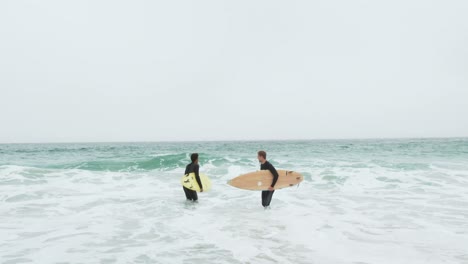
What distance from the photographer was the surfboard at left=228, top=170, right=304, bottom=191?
9195mm

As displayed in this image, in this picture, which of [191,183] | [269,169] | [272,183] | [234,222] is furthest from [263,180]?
[191,183]

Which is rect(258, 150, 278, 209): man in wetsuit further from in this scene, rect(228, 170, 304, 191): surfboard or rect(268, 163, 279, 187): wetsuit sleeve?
rect(228, 170, 304, 191): surfboard

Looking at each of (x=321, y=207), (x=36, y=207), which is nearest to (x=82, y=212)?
(x=36, y=207)

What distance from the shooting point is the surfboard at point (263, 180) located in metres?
9.20

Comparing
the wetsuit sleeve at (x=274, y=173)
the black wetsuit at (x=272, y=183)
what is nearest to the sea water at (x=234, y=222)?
the black wetsuit at (x=272, y=183)

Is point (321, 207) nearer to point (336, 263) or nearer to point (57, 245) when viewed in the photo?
point (336, 263)

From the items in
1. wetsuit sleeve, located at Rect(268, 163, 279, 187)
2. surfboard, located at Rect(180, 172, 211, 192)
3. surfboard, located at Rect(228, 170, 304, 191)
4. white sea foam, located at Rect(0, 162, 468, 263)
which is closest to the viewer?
white sea foam, located at Rect(0, 162, 468, 263)

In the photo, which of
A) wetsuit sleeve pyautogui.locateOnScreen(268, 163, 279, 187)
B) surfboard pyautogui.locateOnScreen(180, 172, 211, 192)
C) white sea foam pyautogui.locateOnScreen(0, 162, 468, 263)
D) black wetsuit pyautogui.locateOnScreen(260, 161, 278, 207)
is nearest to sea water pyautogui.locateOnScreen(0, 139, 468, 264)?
white sea foam pyautogui.locateOnScreen(0, 162, 468, 263)

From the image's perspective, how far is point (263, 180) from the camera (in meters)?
9.28

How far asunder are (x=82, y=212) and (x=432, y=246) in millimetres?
7898

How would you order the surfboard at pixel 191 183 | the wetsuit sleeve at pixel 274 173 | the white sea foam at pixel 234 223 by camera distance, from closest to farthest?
the white sea foam at pixel 234 223
the wetsuit sleeve at pixel 274 173
the surfboard at pixel 191 183

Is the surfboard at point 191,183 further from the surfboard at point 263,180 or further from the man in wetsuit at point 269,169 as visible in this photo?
the man in wetsuit at point 269,169

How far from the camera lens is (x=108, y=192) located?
39.7 feet

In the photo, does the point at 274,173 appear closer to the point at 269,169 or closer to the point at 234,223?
the point at 269,169
